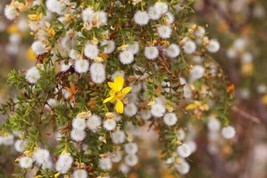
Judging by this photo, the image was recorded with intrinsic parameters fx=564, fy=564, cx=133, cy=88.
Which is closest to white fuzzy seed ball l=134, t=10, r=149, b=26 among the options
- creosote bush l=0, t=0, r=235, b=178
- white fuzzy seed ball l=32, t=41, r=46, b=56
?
creosote bush l=0, t=0, r=235, b=178

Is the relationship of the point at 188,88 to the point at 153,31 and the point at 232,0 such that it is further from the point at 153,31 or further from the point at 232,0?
the point at 232,0

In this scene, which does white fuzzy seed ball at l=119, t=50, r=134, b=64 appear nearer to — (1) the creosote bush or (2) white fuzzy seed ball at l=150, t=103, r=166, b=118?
(1) the creosote bush

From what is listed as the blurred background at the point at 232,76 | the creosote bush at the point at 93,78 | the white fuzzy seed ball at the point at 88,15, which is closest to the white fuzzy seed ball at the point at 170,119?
the creosote bush at the point at 93,78

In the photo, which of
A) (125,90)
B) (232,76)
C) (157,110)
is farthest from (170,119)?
(232,76)

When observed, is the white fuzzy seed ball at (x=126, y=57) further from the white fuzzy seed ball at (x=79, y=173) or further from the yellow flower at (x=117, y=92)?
the white fuzzy seed ball at (x=79, y=173)

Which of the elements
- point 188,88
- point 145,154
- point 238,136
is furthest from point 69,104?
point 238,136
